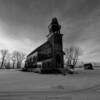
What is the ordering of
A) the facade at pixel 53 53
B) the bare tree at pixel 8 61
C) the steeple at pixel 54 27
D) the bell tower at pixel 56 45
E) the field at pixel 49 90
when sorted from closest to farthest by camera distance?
the field at pixel 49 90
the facade at pixel 53 53
the bell tower at pixel 56 45
the steeple at pixel 54 27
the bare tree at pixel 8 61

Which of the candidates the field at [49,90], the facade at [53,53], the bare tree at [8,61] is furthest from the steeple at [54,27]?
the bare tree at [8,61]

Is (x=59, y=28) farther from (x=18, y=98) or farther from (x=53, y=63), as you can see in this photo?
(x=18, y=98)

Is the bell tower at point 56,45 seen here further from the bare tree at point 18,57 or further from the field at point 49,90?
the bare tree at point 18,57

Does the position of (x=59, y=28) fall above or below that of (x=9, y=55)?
above

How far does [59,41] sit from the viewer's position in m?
27.8

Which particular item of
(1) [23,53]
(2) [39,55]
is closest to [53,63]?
(2) [39,55]

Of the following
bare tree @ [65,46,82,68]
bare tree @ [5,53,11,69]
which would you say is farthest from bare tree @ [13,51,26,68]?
bare tree @ [65,46,82,68]

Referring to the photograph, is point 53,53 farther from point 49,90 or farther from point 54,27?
point 49,90

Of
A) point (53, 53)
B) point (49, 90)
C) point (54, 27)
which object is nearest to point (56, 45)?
point (53, 53)

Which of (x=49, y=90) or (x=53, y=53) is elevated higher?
(x=53, y=53)

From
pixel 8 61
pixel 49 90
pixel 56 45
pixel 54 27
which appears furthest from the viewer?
pixel 8 61

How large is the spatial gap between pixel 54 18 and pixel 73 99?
2915 centimetres

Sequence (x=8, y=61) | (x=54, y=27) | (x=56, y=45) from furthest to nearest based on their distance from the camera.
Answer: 1. (x=8, y=61)
2. (x=54, y=27)
3. (x=56, y=45)

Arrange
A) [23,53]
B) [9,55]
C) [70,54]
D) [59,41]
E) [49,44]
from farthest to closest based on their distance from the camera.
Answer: [23,53] < [9,55] < [70,54] < [49,44] < [59,41]
